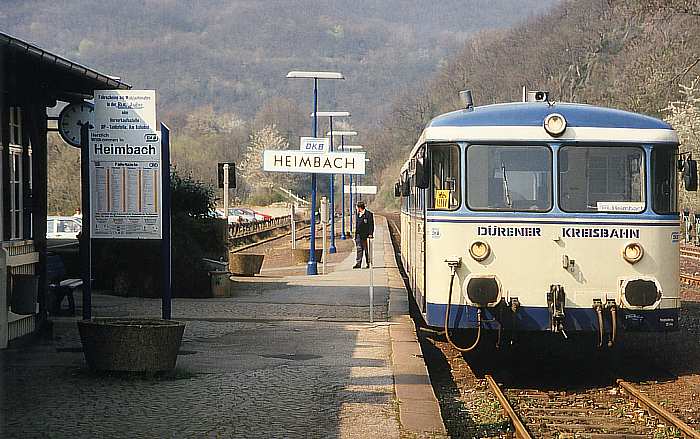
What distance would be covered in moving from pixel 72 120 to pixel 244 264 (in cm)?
1312

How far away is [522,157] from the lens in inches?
458

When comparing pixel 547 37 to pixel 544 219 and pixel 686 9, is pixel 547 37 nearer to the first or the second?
pixel 686 9

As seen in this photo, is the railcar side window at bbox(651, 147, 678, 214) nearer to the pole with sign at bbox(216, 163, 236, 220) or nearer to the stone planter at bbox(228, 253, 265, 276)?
the pole with sign at bbox(216, 163, 236, 220)

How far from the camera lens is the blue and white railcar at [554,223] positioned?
37.5 feet

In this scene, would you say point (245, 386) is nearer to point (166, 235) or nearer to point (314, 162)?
point (166, 235)

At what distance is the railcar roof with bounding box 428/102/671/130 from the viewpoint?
11.7m

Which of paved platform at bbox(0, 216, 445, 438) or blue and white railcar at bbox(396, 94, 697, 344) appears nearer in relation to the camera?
paved platform at bbox(0, 216, 445, 438)

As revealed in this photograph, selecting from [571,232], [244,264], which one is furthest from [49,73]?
[244,264]

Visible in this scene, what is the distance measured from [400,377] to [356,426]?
231cm

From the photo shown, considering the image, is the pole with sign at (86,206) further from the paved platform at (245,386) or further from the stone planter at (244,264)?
the stone planter at (244,264)

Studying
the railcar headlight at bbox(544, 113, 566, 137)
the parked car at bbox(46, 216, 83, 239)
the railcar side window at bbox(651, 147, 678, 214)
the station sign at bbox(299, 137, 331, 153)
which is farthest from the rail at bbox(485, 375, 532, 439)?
the parked car at bbox(46, 216, 83, 239)

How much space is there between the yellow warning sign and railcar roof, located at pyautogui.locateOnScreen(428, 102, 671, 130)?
76cm

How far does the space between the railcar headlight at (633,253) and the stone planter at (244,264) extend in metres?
16.2

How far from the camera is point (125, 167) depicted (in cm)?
1269
